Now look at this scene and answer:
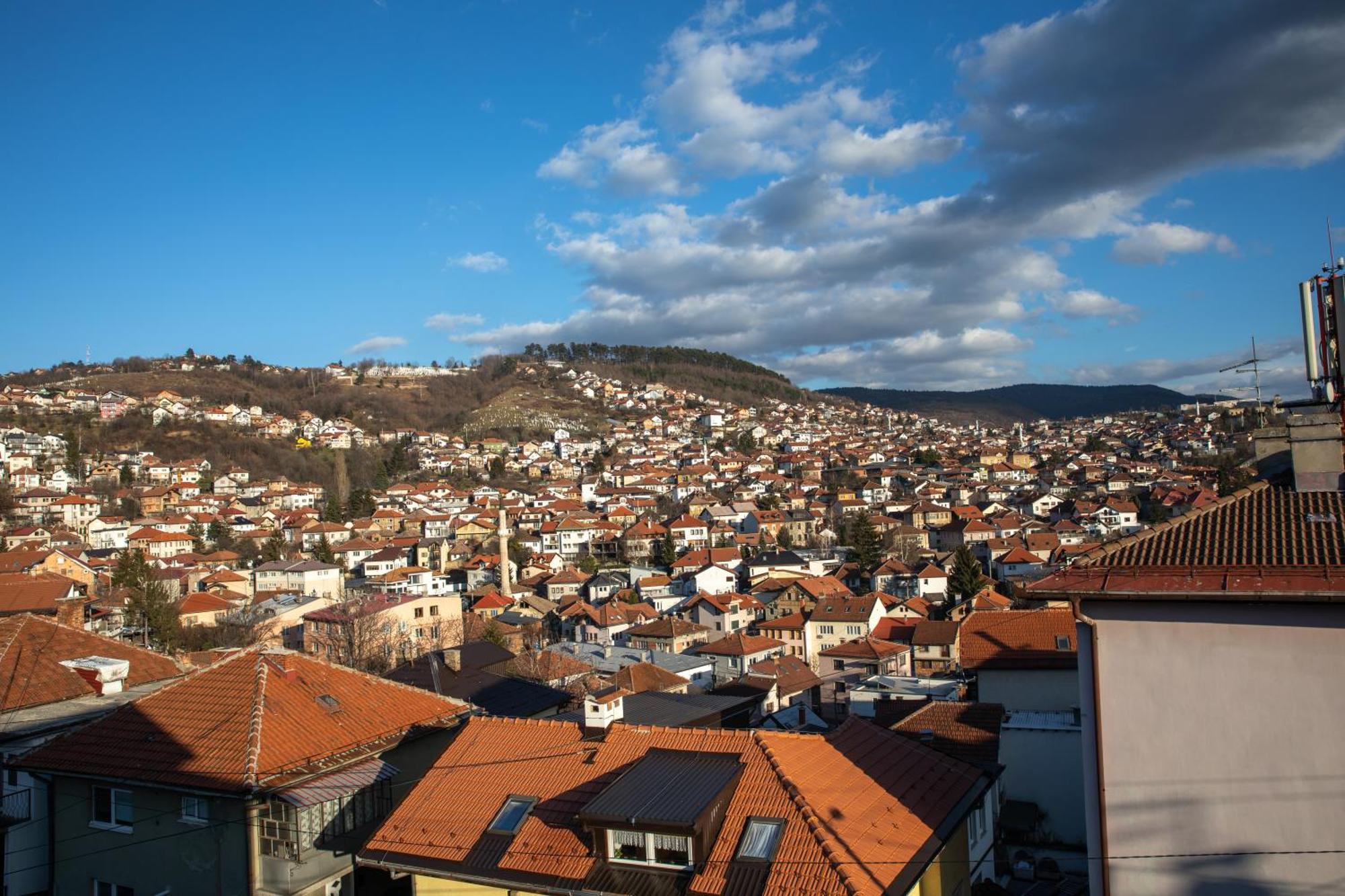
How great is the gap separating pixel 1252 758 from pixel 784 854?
10.8 ft

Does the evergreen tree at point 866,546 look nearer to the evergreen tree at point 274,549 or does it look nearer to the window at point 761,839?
the evergreen tree at point 274,549

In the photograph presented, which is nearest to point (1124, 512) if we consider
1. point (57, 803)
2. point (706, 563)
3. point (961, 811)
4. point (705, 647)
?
point (706, 563)

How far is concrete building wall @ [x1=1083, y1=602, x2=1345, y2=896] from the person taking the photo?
18.7ft

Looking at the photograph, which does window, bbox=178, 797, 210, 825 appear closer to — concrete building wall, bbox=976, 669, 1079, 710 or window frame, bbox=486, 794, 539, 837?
window frame, bbox=486, 794, 539, 837

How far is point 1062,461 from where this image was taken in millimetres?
108062

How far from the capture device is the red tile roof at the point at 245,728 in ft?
26.6

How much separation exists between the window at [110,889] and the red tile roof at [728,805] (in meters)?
2.69

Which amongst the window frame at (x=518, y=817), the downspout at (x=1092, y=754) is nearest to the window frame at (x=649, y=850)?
the window frame at (x=518, y=817)

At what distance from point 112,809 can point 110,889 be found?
0.78 metres

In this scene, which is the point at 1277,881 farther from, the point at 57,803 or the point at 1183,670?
the point at 57,803

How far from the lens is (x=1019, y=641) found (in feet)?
55.3

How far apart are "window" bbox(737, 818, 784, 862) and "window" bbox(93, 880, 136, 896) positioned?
622 cm

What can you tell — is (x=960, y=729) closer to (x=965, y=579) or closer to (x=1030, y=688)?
(x=1030, y=688)

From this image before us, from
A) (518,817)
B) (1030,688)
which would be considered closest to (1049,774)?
(1030,688)
